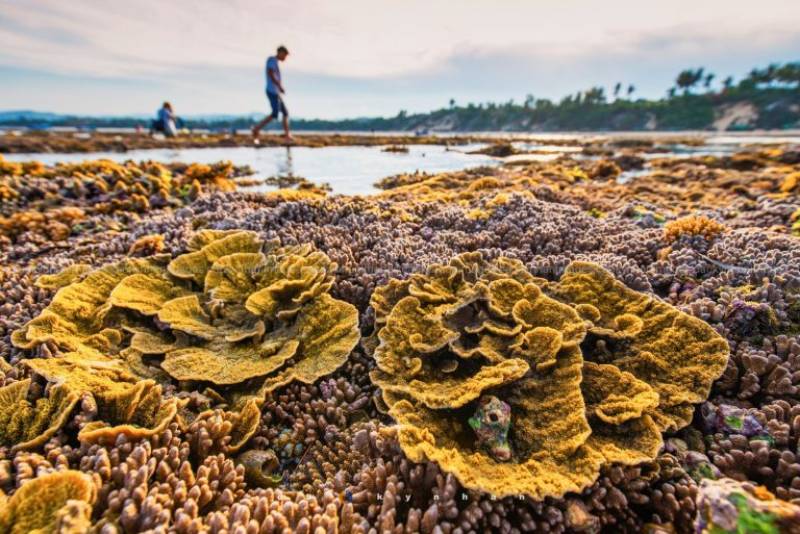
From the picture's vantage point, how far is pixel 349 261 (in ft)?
13.6

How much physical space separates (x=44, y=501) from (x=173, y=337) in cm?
174

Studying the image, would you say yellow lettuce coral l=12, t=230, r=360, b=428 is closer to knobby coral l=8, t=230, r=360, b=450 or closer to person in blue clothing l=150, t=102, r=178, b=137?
knobby coral l=8, t=230, r=360, b=450

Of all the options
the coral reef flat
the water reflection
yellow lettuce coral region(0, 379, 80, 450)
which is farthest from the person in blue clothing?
yellow lettuce coral region(0, 379, 80, 450)

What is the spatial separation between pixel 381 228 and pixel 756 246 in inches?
165

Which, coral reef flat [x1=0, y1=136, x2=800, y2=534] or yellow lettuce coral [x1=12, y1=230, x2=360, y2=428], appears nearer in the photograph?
coral reef flat [x1=0, y1=136, x2=800, y2=534]

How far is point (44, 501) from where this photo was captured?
154cm

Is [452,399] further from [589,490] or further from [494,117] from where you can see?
[494,117]

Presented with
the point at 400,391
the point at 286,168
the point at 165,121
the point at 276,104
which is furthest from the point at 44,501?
the point at 165,121

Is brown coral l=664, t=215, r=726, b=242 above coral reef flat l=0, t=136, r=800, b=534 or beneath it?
above

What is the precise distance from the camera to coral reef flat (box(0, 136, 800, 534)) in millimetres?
1837

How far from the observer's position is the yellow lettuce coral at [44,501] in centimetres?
146

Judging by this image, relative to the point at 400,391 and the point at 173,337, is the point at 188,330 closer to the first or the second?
the point at 173,337

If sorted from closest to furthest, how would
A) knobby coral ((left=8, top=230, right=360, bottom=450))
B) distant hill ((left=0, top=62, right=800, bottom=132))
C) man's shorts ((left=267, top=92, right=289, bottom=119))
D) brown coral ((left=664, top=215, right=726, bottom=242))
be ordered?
knobby coral ((left=8, top=230, right=360, bottom=450)), brown coral ((left=664, top=215, right=726, bottom=242)), man's shorts ((left=267, top=92, right=289, bottom=119)), distant hill ((left=0, top=62, right=800, bottom=132))

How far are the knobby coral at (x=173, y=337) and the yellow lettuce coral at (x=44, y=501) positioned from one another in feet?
1.32
